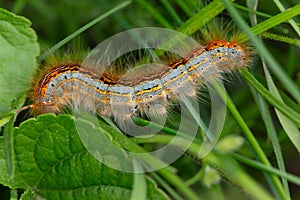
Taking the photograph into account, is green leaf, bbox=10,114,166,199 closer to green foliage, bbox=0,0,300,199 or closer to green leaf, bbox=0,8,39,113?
green foliage, bbox=0,0,300,199

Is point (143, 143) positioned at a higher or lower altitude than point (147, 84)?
lower

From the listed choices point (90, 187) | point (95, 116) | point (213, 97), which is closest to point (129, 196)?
point (90, 187)

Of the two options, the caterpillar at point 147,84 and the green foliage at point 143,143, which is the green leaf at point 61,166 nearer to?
the green foliage at point 143,143

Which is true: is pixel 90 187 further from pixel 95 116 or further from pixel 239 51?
pixel 239 51

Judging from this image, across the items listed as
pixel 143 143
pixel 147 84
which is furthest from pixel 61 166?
pixel 147 84

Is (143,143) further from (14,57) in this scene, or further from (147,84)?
(14,57)

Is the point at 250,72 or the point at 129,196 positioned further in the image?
the point at 250,72
